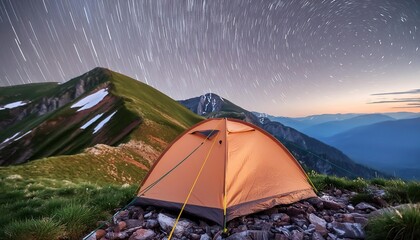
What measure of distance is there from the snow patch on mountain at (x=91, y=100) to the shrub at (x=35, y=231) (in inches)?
2509

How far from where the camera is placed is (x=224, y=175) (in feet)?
25.0

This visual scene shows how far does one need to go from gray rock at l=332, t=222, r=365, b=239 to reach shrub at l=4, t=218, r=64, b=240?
6.34 metres

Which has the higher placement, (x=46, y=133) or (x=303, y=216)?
(x=46, y=133)

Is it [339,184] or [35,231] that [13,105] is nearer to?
[35,231]

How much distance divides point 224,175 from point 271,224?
189 centimetres

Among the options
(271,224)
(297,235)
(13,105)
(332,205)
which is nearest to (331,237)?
(297,235)

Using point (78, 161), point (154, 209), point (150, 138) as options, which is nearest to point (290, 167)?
point (154, 209)

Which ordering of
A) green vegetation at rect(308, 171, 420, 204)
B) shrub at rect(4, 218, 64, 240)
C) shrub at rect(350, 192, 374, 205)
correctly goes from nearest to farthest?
shrub at rect(4, 218, 64, 240), green vegetation at rect(308, 171, 420, 204), shrub at rect(350, 192, 374, 205)

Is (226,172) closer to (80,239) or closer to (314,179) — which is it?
(80,239)

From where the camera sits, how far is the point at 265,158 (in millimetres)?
8852

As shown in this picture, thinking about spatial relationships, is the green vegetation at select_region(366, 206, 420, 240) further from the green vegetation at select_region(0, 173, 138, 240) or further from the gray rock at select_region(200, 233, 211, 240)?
the green vegetation at select_region(0, 173, 138, 240)

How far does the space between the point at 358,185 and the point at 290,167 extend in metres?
3.10

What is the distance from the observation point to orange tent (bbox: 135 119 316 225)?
7.34 m

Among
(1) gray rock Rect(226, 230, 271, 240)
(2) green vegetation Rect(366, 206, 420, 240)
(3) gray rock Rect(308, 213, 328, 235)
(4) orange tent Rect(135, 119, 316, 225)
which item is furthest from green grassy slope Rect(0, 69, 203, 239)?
(2) green vegetation Rect(366, 206, 420, 240)
